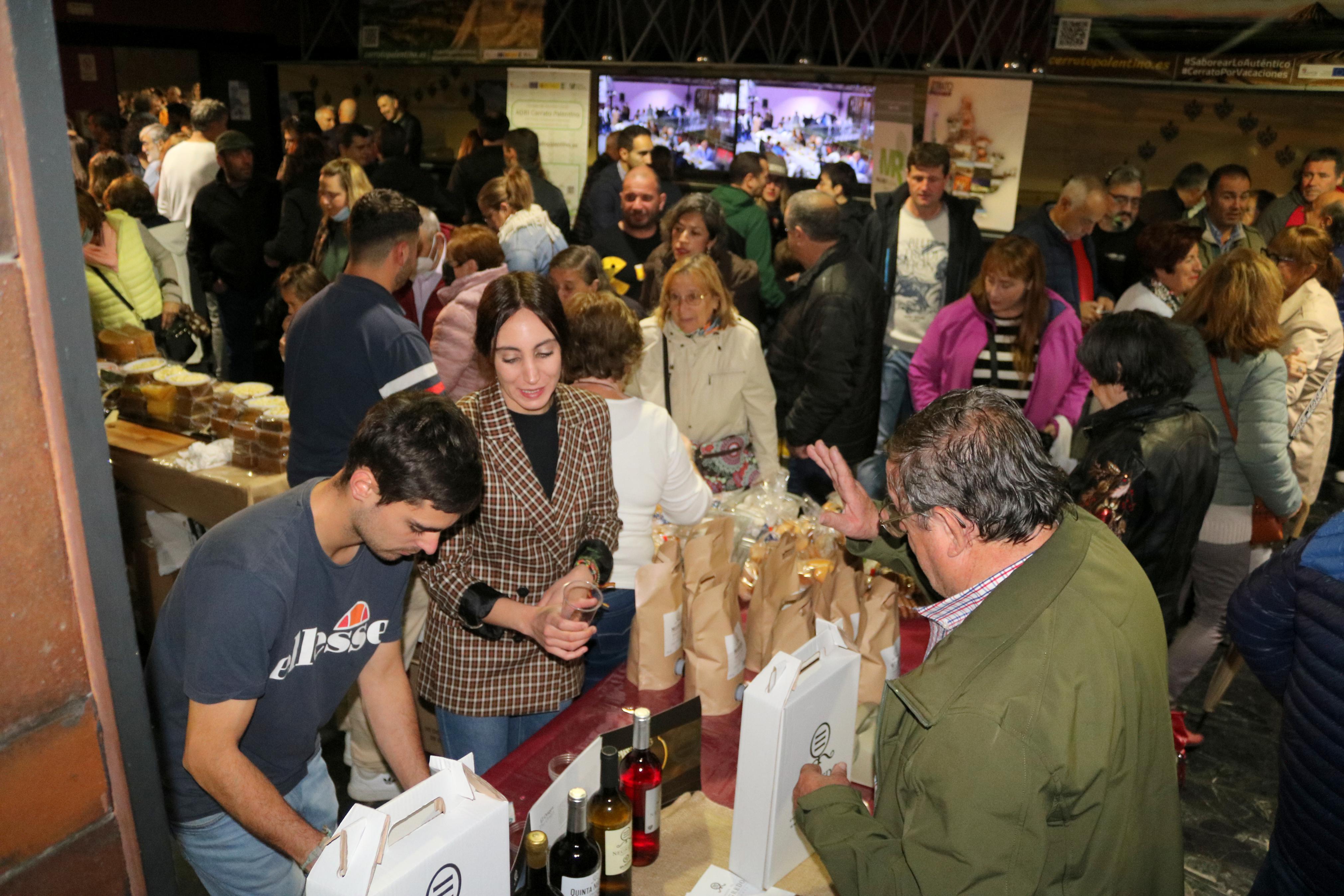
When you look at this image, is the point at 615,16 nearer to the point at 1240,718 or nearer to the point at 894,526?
the point at 1240,718

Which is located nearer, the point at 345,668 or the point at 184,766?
the point at 184,766

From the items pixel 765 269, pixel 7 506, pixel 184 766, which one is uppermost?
pixel 7 506

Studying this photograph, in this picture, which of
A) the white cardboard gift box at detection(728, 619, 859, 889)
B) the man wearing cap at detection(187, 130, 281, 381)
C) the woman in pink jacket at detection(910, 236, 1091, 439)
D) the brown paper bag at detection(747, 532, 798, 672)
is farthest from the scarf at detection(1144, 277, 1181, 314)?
the man wearing cap at detection(187, 130, 281, 381)

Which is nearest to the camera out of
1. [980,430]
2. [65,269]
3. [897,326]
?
[65,269]

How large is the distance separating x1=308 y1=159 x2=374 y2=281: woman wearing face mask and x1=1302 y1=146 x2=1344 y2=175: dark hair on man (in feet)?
16.8

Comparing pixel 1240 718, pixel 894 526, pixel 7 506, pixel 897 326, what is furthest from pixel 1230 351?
pixel 7 506

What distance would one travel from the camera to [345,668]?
1870mm

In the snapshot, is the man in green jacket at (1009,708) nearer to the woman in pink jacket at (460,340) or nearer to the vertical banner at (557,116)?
the woman in pink jacket at (460,340)

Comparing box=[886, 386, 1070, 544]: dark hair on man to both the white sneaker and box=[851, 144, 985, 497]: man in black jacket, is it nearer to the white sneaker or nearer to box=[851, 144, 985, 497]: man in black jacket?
the white sneaker

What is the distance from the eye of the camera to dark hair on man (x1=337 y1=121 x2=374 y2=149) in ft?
21.6

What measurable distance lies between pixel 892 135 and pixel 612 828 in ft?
19.5

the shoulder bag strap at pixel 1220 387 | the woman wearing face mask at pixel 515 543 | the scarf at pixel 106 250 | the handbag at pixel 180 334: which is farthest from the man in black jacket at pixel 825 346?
the scarf at pixel 106 250

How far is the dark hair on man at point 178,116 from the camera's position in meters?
8.55

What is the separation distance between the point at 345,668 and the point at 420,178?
4893mm
